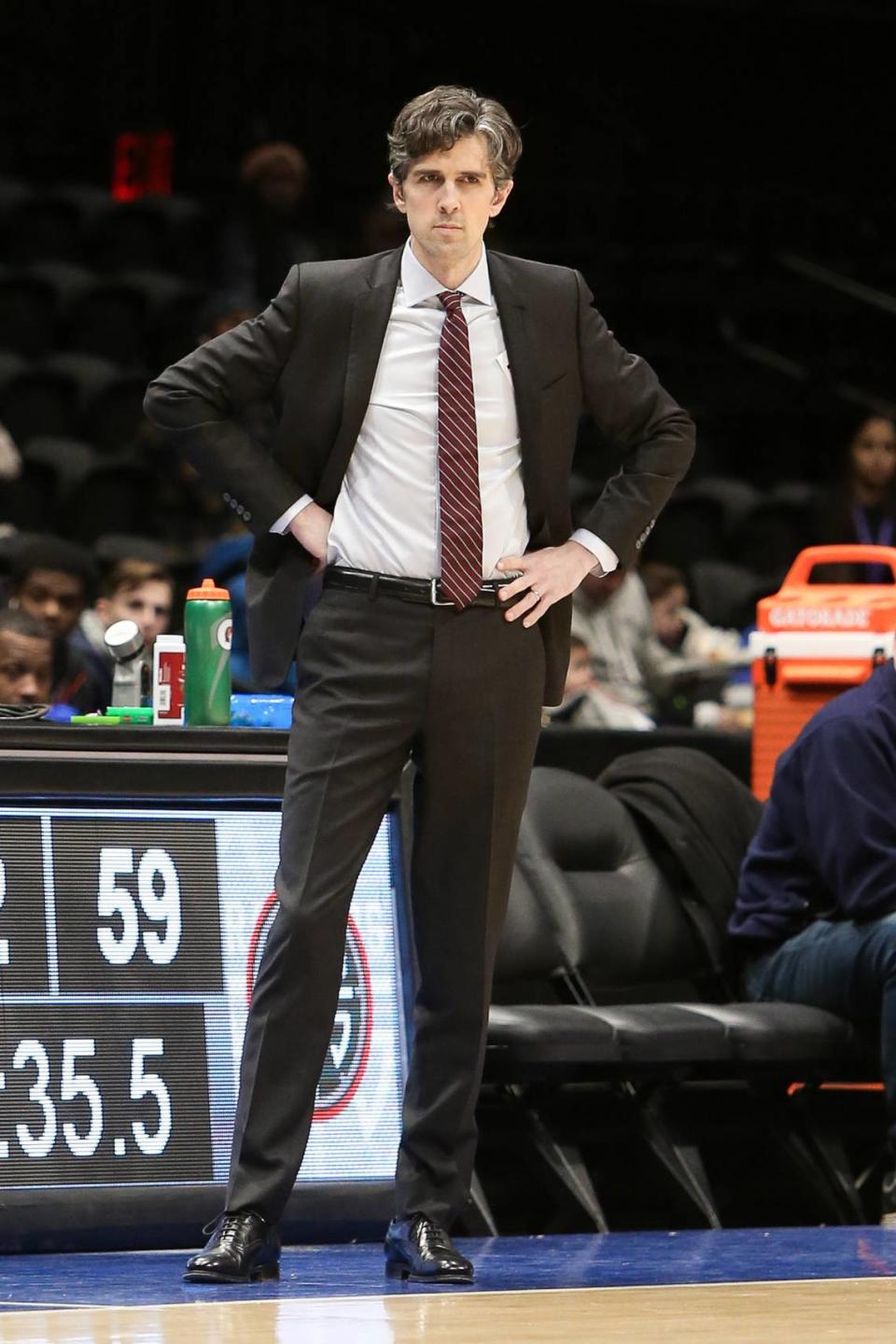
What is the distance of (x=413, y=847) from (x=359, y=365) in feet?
2.33

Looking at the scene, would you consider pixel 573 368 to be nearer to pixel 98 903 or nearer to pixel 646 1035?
pixel 98 903

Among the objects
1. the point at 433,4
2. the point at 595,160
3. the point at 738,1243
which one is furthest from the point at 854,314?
the point at 738,1243

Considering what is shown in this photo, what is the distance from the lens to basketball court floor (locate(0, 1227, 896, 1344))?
3000mm

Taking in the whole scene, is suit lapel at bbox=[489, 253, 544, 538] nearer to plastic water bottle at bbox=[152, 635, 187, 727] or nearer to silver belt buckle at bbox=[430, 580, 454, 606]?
silver belt buckle at bbox=[430, 580, 454, 606]

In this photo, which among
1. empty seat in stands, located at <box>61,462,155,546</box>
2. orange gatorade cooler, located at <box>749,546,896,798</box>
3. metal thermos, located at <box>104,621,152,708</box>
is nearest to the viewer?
metal thermos, located at <box>104,621,152,708</box>

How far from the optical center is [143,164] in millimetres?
10383

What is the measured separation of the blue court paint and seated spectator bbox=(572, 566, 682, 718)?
383 centimetres

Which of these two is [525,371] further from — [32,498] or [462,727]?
[32,498]

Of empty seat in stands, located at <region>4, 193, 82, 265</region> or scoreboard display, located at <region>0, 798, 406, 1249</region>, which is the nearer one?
scoreboard display, located at <region>0, 798, 406, 1249</region>

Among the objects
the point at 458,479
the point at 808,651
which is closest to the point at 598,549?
the point at 458,479

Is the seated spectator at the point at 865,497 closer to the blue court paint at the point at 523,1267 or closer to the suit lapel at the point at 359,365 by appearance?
the blue court paint at the point at 523,1267

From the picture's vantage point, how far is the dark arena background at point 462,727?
3807 millimetres

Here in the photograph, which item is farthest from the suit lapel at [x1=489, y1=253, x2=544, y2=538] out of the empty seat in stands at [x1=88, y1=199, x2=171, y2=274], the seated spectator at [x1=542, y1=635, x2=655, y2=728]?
the empty seat in stands at [x1=88, y1=199, x2=171, y2=274]

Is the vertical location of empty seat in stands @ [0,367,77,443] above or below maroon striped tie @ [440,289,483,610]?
above
